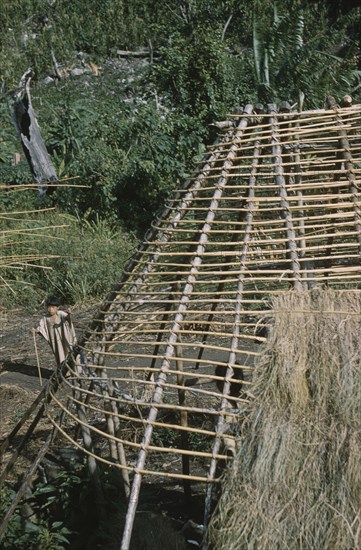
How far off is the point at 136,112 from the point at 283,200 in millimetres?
10727

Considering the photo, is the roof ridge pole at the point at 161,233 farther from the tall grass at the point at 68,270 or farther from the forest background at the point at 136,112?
the tall grass at the point at 68,270

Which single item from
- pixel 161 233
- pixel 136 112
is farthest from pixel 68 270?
pixel 161 233

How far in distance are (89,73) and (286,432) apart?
54.5 ft

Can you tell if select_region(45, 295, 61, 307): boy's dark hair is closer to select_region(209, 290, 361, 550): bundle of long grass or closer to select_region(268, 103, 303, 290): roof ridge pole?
select_region(268, 103, 303, 290): roof ridge pole

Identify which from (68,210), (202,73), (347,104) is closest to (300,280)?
(347,104)

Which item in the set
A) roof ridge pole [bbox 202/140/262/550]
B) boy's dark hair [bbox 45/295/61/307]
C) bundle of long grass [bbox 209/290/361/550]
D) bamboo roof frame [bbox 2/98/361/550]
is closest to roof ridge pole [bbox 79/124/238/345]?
bamboo roof frame [bbox 2/98/361/550]

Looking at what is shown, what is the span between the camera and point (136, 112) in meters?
15.3

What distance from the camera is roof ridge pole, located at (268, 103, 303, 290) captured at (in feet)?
15.1

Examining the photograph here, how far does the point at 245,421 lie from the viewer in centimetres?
410

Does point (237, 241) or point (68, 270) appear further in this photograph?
point (68, 270)

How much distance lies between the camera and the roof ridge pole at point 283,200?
461cm

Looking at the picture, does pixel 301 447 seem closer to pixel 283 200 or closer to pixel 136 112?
pixel 283 200

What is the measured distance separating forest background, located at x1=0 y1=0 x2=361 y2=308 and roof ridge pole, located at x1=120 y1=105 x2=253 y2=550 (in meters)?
4.79

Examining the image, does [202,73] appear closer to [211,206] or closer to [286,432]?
[211,206]
